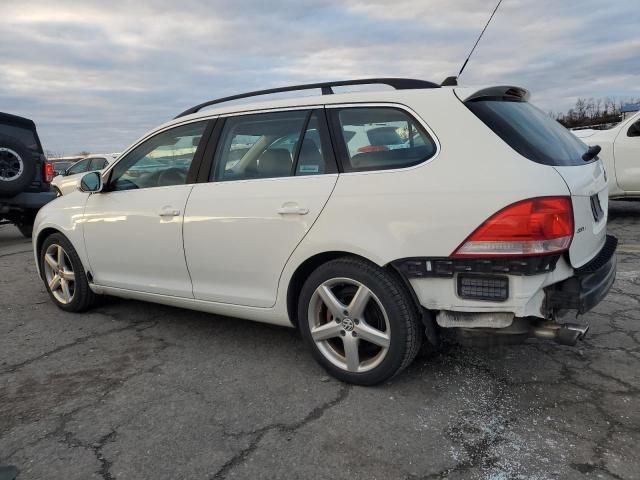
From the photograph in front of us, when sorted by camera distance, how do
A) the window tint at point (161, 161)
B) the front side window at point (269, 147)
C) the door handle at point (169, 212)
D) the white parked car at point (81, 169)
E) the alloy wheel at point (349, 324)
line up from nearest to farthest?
the alloy wheel at point (349, 324), the front side window at point (269, 147), the door handle at point (169, 212), the window tint at point (161, 161), the white parked car at point (81, 169)

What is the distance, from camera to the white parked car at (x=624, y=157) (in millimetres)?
7836

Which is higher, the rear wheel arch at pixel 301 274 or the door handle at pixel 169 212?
the door handle at pixel 169 212

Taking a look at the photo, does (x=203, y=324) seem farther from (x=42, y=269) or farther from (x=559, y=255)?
(x=559, y=255)

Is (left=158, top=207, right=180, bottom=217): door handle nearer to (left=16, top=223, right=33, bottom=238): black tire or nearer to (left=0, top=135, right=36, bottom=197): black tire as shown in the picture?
(left=0, top=135, right=36, bottom=197): black tire

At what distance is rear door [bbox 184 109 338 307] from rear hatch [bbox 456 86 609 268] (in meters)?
0.89

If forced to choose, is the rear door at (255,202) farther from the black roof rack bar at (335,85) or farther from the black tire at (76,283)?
the black tire at (76,283)

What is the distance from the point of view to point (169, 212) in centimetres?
351

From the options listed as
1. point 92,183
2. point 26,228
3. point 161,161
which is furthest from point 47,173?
point 161,161

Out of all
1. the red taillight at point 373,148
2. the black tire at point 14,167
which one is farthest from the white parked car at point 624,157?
the black tire at point 14,167

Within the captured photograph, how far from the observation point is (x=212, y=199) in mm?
3314

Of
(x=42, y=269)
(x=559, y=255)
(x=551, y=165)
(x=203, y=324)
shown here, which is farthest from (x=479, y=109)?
(x=42, y=269)

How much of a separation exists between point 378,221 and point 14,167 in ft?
22.0

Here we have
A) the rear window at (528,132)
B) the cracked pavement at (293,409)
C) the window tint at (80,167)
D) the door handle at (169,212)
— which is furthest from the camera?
the window tint at (80,167)

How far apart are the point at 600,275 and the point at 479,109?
107 cm
